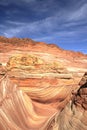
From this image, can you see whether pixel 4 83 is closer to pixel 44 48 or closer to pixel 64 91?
pixel 64 91

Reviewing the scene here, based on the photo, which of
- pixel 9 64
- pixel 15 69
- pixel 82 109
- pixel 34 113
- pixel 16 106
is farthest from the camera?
pixel 9 64

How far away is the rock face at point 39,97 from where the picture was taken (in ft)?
20.6

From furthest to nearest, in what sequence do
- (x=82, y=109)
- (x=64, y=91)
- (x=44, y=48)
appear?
(x=44, y=48) < (x=64, y=91) < (x=82, y=109)

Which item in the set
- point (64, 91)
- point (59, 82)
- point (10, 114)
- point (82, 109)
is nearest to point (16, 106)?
point (10, 114)

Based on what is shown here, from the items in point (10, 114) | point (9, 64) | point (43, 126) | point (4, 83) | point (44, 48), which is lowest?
point (43, 126)

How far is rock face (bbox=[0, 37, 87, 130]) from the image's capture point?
6.29 metres

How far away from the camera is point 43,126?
24.2 feet

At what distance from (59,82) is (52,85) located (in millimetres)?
1003

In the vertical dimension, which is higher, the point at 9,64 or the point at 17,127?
the point at 9,64

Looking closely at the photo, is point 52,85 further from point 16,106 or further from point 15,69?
point 16,106

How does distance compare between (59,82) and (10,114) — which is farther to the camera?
(59,82)

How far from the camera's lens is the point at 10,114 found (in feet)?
24.1

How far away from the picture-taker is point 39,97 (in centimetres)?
1225

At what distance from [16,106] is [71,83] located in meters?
8.70
